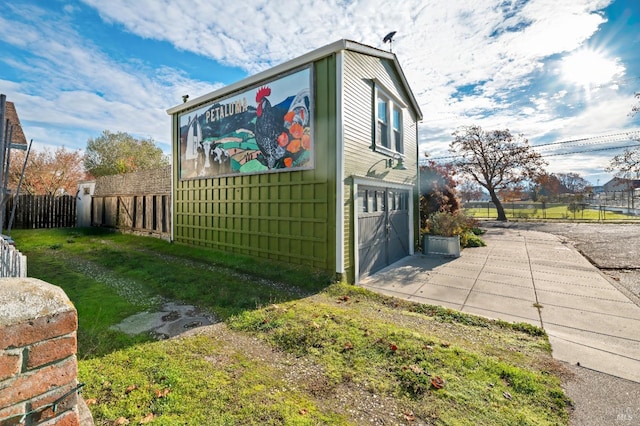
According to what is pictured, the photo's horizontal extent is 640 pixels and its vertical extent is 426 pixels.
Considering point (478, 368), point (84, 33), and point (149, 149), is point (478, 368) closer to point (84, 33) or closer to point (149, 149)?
point (84, 33)

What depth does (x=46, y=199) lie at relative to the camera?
15906mm

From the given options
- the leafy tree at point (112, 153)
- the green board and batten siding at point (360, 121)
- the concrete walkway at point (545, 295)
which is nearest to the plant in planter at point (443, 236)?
the concrete walkway at point (545, 295)

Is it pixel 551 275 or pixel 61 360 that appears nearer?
pixel 61 360

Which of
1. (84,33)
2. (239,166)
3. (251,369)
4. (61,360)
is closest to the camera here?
(61,360)

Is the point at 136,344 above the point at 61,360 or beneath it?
beneath

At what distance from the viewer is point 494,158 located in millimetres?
24719

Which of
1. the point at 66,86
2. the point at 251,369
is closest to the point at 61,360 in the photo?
the point at 251,369

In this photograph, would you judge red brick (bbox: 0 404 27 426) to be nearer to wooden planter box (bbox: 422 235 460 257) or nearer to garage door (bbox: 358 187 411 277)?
garage door (bbox: 358 187 411 277)

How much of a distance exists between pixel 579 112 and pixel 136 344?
2375 cm

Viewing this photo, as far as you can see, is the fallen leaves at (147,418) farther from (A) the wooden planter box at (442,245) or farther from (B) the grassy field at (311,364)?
(A) the wooden planter box at (442,245)

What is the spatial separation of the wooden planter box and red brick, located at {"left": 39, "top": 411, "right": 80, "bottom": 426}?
417 inches

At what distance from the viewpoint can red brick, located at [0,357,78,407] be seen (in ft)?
3.60

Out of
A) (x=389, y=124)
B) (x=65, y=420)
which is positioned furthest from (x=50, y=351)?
(x=389, y=124)

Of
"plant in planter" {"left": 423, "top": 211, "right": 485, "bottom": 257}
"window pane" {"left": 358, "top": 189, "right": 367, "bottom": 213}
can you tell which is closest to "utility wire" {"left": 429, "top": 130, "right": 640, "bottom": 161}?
"plant in planter" {"left": 423, "top": 211, "right": 485, "bottom": 257}
